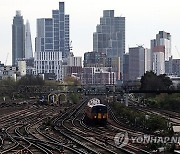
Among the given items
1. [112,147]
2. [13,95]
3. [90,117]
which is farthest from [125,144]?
[13,95]

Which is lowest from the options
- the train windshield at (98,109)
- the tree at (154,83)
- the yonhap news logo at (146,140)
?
the yonhap news logo at (146,140)

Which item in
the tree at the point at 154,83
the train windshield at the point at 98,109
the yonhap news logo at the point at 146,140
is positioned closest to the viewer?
the yonhap news logo at the point at 146,140

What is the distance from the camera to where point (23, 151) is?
2264 cm

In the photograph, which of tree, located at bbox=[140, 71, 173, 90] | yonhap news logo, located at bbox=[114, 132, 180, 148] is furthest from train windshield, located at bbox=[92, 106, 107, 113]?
tree, located at bbox=[140, 71, 173, 90]

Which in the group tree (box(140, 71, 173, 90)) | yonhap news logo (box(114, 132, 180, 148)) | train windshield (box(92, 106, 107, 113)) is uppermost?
tree (box(140, 71, 173, 90))

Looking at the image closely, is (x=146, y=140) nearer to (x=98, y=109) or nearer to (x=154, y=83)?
(x=98, y=109)

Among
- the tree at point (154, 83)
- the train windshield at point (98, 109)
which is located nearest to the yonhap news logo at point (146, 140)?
the train windshield at point (98, 109)

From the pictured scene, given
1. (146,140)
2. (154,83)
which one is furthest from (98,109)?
(154,83)

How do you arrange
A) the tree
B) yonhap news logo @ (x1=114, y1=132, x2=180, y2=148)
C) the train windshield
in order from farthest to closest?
the tree
the train windshield
yonhap news logo @ (x1=114, y1=132, x2=180, y2=148)

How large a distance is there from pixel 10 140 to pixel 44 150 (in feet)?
20.0

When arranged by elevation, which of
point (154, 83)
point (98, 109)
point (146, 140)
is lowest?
point (146, 140)

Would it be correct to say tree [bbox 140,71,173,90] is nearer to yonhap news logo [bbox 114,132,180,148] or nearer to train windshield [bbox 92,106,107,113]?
train windshield [bbox 92,106,107,113]

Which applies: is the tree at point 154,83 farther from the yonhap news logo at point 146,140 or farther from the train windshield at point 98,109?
the yonhap news logo at point 146,140

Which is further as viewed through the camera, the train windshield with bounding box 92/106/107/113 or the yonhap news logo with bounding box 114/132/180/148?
the train windshield with bounding box 92/106/107/113
